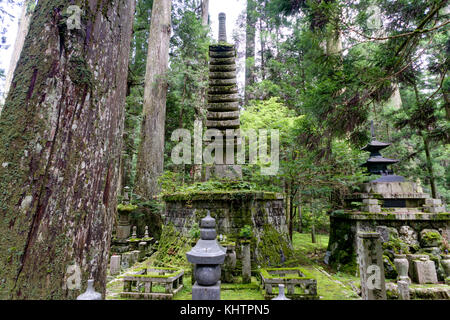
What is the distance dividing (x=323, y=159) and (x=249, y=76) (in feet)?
45.0

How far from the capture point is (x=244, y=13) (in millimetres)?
21484

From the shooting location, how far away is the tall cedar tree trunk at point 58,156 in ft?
4.32

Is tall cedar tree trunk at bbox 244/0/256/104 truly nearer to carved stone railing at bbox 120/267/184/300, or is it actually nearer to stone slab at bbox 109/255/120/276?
stone slab at bbox 109/255/120/276

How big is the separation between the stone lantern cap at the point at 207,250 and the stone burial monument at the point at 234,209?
292 cm

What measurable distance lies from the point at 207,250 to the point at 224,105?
18.4 ft

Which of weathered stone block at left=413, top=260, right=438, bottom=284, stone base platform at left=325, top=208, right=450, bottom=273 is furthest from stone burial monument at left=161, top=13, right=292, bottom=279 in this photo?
weathered stone block at left=413, top=260, right=438, bottom=284

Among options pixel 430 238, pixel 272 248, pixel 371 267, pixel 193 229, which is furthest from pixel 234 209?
pixel 430 238

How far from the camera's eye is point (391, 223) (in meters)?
6.54

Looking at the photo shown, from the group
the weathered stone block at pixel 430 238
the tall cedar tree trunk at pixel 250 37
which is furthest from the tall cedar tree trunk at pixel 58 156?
the tall cedar tree trunk at pixel 250 37

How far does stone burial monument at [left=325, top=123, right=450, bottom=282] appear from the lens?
5.76 meters

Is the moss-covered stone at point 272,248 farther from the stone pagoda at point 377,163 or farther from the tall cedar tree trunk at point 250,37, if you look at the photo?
the tall cedar tree trunk at point 250,37

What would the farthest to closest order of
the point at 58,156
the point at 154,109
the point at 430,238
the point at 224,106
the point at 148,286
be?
the point at 154,109
the point at 224,106
the point at 430,238
the point at 148,286
the point at 58,156

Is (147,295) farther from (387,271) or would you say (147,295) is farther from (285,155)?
(285,155)

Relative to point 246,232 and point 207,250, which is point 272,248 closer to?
point 246,232
